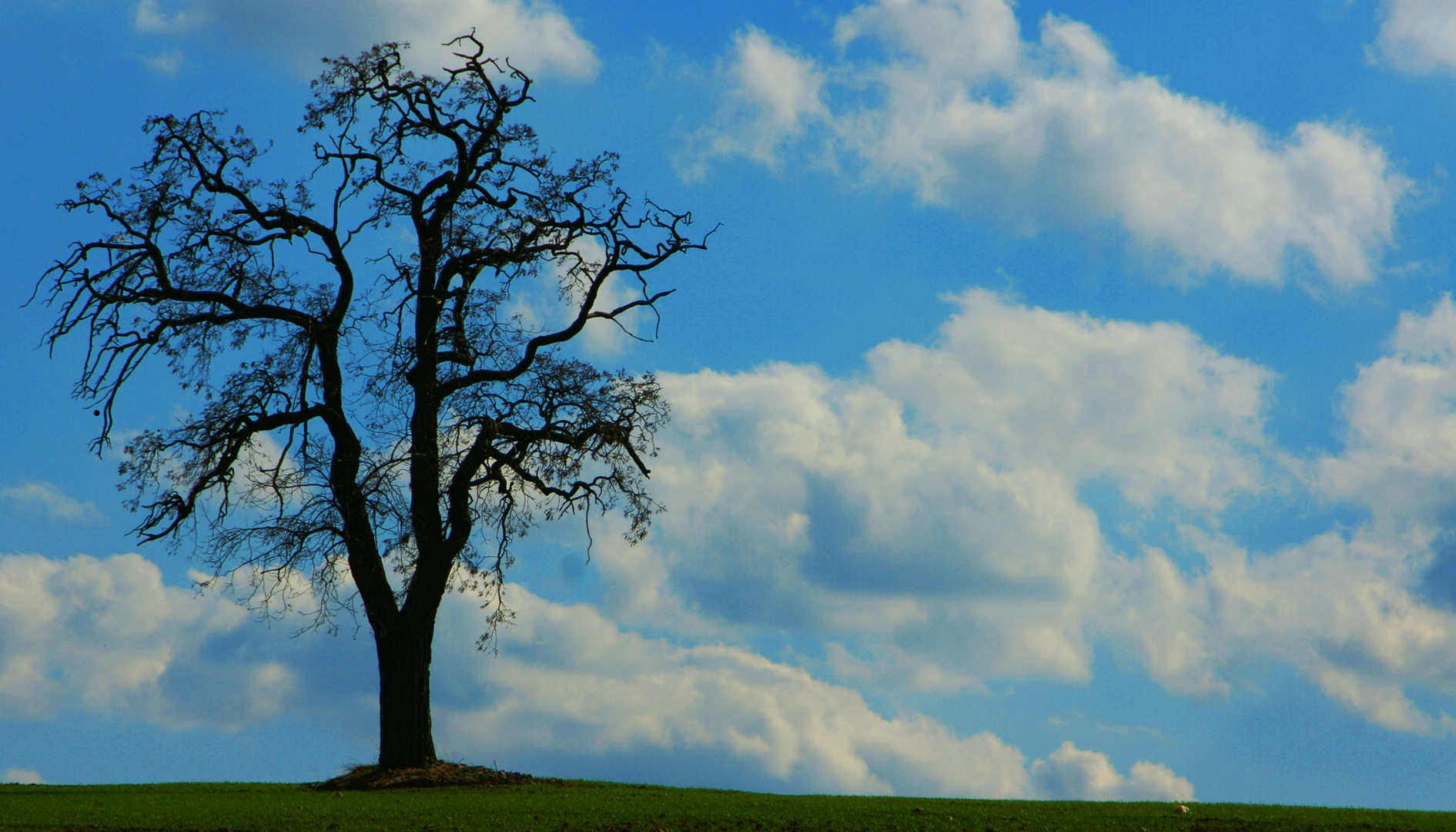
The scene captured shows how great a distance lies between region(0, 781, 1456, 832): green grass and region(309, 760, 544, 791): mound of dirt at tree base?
0.65 metres

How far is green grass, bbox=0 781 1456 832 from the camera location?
594 inches

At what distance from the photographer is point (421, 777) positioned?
797 inches

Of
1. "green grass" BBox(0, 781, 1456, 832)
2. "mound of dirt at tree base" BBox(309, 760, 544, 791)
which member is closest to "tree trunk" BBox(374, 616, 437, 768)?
"mound of dirt at tree base" BBox(309, 760, 544, 791)

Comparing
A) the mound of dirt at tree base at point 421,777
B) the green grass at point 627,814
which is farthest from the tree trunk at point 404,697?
the green grass at point 627,814

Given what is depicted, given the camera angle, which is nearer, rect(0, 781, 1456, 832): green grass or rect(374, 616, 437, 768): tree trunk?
rect(0, 781, 1456, 832): green grass

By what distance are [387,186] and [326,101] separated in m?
2.11

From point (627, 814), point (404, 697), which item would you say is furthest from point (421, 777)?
point (627, 814)

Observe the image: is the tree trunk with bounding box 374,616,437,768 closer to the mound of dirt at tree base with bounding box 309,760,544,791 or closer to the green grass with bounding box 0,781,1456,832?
the mound of dirt at tree base with bounding box 309,760,544,791

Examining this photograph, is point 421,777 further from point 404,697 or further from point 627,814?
point 627,814

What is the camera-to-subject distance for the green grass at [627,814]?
15078 mm

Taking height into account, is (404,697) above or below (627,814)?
above

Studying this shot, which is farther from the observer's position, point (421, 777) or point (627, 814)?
point (421, 777)

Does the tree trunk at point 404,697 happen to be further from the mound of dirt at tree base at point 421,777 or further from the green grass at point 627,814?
the green grass at point 627,814

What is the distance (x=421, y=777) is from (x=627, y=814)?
575cm
